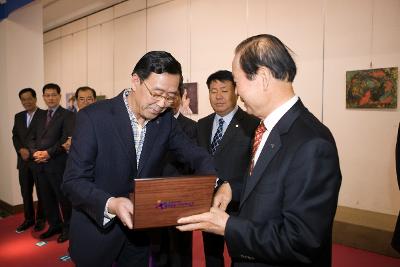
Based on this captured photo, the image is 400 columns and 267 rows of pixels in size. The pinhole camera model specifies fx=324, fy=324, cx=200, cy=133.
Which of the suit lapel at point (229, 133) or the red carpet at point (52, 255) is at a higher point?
the suit lapel at point (229, 133)

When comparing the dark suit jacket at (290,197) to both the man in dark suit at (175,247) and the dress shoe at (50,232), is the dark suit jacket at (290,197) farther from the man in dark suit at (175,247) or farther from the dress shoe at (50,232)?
the dress shoe at (50,232)

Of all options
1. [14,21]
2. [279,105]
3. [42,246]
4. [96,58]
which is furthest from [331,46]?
[96,58]

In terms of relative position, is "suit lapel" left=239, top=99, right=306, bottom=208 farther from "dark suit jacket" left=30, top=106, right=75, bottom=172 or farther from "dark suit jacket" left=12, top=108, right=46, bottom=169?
"dark suit jacket" left=12, top=108, right=46, bottom=169

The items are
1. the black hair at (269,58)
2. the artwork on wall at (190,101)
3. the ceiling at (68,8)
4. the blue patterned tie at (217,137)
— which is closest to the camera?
the black hair at (269,58)

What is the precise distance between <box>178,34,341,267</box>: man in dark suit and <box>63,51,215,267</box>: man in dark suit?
45 centimetres

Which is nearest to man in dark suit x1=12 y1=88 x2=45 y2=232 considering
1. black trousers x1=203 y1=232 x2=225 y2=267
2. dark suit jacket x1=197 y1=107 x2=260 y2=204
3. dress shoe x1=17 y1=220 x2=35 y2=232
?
dress shoe x1=17 y1=220 x2=35 y2=232

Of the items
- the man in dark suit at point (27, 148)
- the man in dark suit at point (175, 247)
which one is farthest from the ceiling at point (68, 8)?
the man in dark suit at point (175, 247)

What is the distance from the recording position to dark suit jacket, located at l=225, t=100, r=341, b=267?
1033 millimetres

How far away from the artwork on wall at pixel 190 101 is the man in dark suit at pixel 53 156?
1.96 m

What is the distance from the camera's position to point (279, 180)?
1.10m

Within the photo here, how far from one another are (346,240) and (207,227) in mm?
2909

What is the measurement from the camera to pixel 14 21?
498 centimetres

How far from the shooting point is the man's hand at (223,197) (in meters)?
1.52

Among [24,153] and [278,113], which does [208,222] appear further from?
[24,153]
